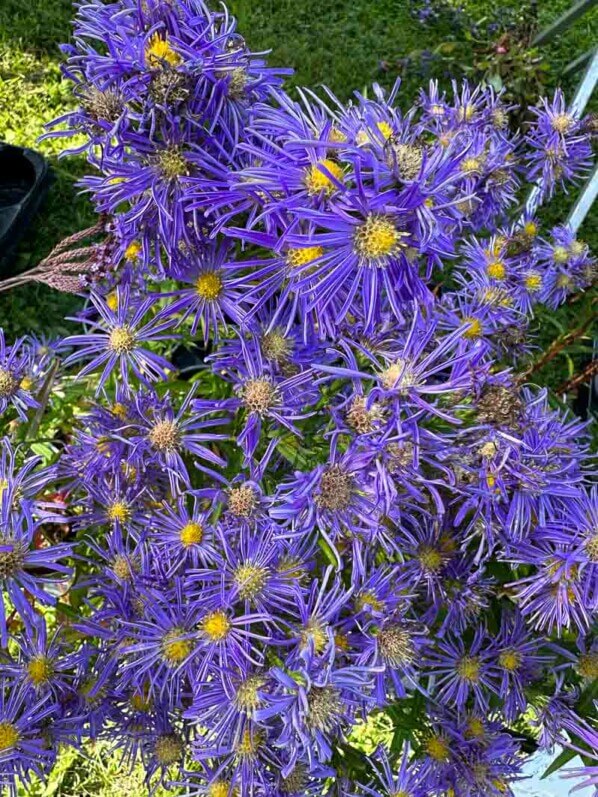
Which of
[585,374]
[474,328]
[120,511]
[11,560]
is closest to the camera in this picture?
[11,560]

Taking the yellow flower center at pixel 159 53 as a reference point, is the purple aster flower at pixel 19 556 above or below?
below

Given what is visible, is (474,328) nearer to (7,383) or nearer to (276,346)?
(276,346)

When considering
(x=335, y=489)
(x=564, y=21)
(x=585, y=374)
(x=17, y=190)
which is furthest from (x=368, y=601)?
(x=564, y=21)

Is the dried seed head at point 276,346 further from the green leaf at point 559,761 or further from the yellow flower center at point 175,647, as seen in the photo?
the green leaf at point 559,761

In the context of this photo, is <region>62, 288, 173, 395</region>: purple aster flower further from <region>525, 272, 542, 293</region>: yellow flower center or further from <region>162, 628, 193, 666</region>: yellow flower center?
<region>525, 272, 542, 293</region>: yellow flower center

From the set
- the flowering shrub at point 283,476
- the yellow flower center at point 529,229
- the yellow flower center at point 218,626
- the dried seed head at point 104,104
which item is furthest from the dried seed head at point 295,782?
the yellow flower center at point 529,229

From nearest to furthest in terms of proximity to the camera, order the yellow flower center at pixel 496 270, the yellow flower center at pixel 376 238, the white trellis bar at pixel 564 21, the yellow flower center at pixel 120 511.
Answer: the yellow flower center at pixel 376 238 → the yellow flower center at pixel 120 511 → the yellow flower center at pixel 496 270 → the white trellis bar at pixel 564 21

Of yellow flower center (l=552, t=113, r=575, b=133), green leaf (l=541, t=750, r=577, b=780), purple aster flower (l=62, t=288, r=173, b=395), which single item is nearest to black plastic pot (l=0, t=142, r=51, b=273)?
purple aster flower (l=62, t=288, r=173, b=395)

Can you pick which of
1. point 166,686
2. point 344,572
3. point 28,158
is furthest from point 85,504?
point 28,158
